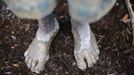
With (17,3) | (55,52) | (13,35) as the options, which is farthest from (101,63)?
(17,3)

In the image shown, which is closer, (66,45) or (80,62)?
(80,62)

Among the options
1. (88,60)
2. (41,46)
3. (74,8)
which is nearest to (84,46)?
(88,60)

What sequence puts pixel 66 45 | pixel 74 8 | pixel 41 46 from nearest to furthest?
pixel 74 8 → pixel 41 46 → pixel 66 45

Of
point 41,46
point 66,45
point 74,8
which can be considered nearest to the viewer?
point 74,8

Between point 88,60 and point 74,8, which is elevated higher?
point 74,8

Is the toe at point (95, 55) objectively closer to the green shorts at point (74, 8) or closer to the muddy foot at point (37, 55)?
the muddy foot at point (37, 55)

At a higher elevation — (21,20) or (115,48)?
A: (21,20)

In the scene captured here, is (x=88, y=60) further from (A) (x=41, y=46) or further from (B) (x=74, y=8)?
(B) (x=74, y=8)

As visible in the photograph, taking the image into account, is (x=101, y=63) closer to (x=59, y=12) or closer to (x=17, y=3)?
(x=59, y=12)
